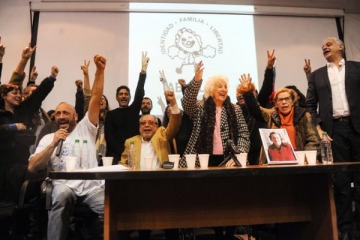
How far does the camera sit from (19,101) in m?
2.75

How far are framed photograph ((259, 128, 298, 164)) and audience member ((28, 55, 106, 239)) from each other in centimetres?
120

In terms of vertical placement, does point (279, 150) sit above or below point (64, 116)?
below

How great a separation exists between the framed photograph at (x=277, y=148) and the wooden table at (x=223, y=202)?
10cm

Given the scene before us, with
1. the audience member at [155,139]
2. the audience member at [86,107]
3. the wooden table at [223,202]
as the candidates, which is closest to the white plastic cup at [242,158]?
the wooden table at [223,202]

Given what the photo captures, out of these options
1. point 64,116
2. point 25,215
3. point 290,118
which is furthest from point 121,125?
point 290,118

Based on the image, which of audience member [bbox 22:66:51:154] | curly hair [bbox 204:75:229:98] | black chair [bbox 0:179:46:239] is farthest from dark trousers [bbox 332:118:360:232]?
audience member [bbox 22:66:51:154]

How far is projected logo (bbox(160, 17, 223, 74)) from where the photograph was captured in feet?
14.8

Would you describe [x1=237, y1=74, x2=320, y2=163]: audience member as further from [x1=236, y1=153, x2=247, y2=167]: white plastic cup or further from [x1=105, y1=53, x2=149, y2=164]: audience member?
[x1=105, y1=53, x2=149, y2=164]: audience member

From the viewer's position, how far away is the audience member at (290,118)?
8.09ft

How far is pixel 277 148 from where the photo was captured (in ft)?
6.33

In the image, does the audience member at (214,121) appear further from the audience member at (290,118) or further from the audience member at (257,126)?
the audience member at (257,126)

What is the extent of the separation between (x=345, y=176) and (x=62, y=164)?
7.27 ft

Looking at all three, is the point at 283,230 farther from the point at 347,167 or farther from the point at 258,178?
the point at 347,167

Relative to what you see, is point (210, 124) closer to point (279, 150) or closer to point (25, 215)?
point (279, 150)
